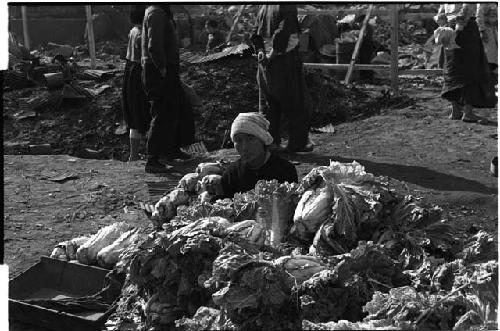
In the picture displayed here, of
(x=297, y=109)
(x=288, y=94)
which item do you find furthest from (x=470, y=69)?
(x=288, y=94)

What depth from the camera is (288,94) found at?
8.36m

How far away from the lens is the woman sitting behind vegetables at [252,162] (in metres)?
4.86

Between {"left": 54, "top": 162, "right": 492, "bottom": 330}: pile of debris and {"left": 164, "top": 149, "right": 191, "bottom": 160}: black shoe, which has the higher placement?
{"left": 54, "top": 162, "right": 492, "bottom": 330}: pile of debris

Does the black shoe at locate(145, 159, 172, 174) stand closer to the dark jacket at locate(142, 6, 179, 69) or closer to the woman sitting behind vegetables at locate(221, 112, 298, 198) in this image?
the dark jacket at locate(142, 6, 179, 69)

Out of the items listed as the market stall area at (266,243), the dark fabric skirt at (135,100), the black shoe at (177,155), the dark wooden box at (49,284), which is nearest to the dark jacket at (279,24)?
the market stall area at (266,243)

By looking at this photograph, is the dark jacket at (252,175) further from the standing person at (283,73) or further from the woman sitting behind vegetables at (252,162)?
the standing person at (283,73)

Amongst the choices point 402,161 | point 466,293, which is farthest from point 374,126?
point 466,293

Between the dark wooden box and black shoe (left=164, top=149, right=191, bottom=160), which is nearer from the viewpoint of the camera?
the dark wooden box

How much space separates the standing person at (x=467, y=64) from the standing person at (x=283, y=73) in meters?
2.20

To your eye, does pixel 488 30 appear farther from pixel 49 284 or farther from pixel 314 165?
pixel 49 284

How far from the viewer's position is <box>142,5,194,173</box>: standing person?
297 inches

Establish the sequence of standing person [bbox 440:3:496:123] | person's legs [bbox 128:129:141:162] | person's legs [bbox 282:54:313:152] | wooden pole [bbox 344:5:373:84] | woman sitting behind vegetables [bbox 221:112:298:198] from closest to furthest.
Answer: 1. woman sitting behind vegetables [bbox 221:112:298:198]
2. person's legs [bbox 282:54:313:152]
3. person's legs [bbox 128:129:141:162]
4. standing person [bbox 440:3:496:123]
5. wooden pole [bbox 344:5:373:84]

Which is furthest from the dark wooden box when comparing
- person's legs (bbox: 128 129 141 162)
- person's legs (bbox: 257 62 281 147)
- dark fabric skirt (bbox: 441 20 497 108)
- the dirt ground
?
dark fabric skirt (bbox: 441 20 497 108)

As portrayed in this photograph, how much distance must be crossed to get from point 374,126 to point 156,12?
387cm
